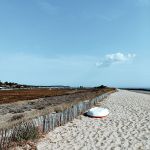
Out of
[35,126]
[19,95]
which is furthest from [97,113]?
[19,95]

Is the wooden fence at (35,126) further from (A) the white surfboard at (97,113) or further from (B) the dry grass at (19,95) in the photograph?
(B) the dry grass at (19,95)

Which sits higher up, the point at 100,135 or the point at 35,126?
the point at 35,126

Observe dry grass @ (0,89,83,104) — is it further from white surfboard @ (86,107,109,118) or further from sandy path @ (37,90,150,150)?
sandy path @ (37,90,150,150)

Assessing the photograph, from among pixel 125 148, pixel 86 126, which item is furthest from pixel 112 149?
pixel 86 126

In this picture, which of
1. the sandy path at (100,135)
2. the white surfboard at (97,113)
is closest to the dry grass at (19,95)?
the white surfboard at (97,113)

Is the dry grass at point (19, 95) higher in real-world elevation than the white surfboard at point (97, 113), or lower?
higher

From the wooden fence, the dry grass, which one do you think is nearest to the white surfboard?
the wooden fence

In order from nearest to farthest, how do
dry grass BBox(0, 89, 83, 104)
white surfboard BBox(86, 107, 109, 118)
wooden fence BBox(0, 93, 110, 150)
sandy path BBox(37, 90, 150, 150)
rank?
wooden fence BBox(0, 93, 110, 150) → sandy path BBox(37, 90, 150, 150) → white surfboard BBox(86, 107, 109, 118) → dry grass BBox(0, 89, 83, 104)

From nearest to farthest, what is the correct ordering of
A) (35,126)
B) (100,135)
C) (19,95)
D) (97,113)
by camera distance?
(35,126), (100,135), (97,113), (19,95)

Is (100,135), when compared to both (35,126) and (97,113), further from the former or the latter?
(97,113)

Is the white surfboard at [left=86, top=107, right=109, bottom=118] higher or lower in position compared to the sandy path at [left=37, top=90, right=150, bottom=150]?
higher

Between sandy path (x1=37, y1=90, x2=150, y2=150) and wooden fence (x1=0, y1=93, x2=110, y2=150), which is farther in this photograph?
sandy path (x1=37, y1=90, x2=150, y2=150)

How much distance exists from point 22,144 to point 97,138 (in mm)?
4380

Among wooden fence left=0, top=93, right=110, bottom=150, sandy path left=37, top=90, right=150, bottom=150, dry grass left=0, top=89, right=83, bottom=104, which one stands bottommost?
sandy path left=37, top=90, right=150, bottom=150
